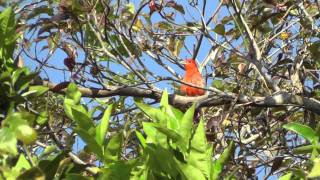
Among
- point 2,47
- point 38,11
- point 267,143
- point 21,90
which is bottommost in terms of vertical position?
point 267,143

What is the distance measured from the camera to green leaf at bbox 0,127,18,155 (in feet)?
4.77

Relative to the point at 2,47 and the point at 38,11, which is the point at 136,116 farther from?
the point at 2,47

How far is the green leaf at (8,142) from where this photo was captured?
145 centimetres

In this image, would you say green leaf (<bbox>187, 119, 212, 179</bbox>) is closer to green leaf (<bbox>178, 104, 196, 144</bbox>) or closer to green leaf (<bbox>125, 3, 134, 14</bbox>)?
green leaf (<bbox>178, 104, 196, 144</bbox>)

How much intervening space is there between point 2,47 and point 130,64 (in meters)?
1.38

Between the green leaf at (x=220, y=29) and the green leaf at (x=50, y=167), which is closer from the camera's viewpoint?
the green leaf at (x=50, y=167)

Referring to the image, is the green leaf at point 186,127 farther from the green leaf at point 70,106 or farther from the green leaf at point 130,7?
the green leaf at point 130,7

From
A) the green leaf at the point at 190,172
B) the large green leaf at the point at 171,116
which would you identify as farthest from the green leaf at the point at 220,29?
the green leaf at the point at 190,172

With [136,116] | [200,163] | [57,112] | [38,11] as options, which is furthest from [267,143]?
[200,163]

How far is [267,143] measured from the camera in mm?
3859

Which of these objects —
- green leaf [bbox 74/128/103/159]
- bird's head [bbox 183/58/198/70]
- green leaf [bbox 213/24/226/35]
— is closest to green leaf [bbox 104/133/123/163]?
green leaf [bbox 74/128/103/159]

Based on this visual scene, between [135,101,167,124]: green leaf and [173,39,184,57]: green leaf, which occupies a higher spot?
[173,39,184,57]: green leaf

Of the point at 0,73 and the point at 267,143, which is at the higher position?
the point at 0,73

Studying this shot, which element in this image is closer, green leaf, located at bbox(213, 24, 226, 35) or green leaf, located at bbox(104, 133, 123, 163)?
green leaf, located at bbox(104, 133, 123, 163)
